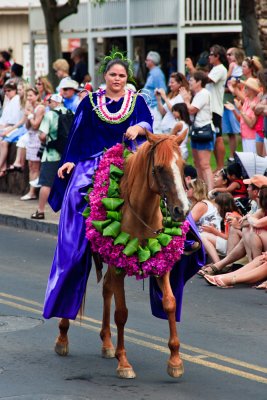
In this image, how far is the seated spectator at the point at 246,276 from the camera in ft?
→ 38.6

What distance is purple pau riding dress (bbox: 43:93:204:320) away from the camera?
8.59 metres

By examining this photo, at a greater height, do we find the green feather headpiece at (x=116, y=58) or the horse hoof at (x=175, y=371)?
the green feather headpiece at (x=116, y=58)

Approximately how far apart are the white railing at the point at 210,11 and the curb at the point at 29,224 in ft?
37.9

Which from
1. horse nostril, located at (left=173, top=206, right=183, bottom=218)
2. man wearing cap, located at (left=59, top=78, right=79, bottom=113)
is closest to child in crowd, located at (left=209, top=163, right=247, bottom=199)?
man wearing cap, located at (left=59, top=78, right=79, bottom=113)

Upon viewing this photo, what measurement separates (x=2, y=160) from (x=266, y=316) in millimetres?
10475

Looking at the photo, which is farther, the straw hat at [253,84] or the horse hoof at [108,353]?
the straw hat at [253,84]

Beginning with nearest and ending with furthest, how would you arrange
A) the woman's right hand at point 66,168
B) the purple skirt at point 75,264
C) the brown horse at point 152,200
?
the brown horse at point 152,200 → the purple skirt at point 75,264 → the woman's right hand at point 66,168

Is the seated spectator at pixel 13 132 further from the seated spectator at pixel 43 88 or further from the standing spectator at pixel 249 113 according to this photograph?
the standing spectator at pixel 249 113

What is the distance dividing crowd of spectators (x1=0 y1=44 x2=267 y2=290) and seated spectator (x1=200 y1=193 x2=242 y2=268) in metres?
0.01

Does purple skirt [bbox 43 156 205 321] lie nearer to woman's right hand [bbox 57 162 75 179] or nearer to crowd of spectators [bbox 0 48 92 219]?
woman's right hand [bbox 57 162 75 179]

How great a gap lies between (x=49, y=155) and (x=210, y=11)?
40.1 ft

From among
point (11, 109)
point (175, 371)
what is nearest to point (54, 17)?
point (11, 109)

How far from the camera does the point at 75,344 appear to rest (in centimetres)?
919

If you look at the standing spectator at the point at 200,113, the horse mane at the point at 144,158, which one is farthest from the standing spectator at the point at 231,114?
the horse mane at the point at 144,158
